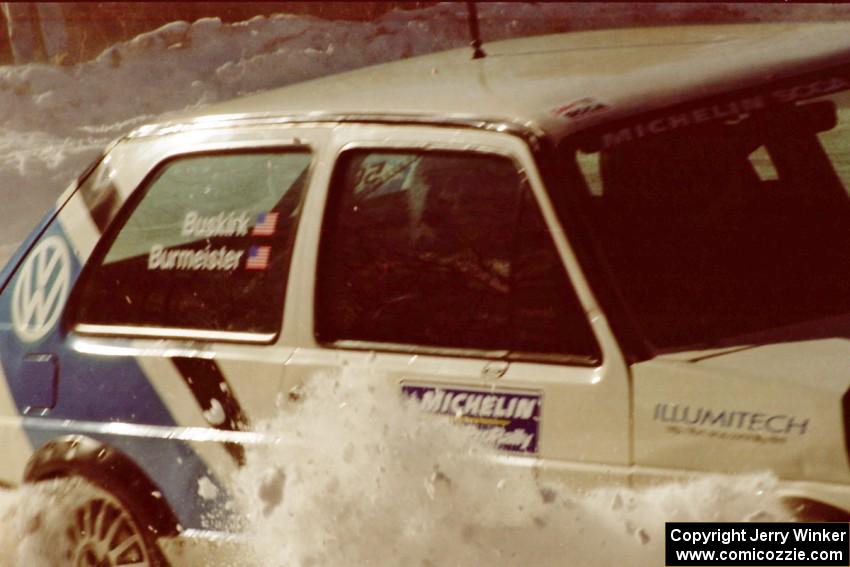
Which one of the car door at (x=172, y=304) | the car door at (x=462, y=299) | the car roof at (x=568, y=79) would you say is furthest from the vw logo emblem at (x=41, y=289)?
the car door at (x=462, y=299)

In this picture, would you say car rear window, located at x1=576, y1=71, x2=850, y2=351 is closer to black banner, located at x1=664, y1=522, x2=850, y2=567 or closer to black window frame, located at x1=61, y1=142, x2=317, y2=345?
black banner, located at x1=664, y1=522, x2=850, y2=567

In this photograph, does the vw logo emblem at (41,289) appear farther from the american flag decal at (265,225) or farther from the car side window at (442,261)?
the car side window at (442,261)

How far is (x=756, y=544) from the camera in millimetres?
3043

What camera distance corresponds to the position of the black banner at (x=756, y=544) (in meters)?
2.99

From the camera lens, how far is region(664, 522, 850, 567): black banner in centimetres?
299

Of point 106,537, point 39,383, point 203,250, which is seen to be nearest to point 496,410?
point 203,250

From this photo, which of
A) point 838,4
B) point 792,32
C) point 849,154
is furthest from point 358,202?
point 838,4

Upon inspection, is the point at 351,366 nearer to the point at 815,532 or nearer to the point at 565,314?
the point at 565,314

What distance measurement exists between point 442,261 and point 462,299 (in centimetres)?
11

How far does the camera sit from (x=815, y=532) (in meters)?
2.99

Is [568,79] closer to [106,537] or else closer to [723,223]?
[723,223]

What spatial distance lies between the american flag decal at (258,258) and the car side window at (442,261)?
20 cm

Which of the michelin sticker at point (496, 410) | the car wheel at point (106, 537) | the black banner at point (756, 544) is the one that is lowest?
the car wheel at point (106, 537)

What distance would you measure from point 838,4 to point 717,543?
406 inches
